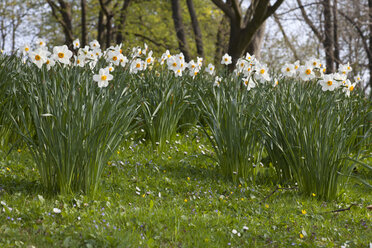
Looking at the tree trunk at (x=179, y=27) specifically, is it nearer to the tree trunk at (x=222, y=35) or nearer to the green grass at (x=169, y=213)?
the tree trunk at (x=222, y=35)

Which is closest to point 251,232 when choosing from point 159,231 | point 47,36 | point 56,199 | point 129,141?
point 159,231

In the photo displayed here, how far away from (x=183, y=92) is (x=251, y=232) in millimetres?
2389

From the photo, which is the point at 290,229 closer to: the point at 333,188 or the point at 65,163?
the point at 333,188

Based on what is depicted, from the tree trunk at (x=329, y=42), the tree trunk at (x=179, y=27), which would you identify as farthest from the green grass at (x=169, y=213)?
the tree trunk at (x=329, y=42)

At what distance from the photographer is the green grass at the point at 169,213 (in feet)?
8.48

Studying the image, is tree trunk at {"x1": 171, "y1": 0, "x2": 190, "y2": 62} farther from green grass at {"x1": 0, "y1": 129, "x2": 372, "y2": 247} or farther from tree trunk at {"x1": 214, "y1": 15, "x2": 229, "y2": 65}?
green grass at {"x1": 0, "y1": 129, "x2": 372, "y2": 247}

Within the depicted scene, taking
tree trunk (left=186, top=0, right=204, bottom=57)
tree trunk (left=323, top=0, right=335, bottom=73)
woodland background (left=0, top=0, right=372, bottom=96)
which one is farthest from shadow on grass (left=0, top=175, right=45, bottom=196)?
tree trunk (left=323, top=0, right=335, bottom=73)

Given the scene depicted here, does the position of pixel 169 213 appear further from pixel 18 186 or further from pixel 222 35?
pixel 222 35

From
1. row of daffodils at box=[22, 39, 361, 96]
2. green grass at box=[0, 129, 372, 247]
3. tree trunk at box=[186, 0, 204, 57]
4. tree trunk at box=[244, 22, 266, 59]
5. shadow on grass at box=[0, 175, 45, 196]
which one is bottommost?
green grass at box=[0, 129, 372, 247]

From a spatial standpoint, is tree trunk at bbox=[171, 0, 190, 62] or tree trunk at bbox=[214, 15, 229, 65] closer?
tree trunk at bbox=[171, 0, 190, 62]

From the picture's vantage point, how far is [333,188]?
3570mm

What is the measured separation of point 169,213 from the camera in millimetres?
2979

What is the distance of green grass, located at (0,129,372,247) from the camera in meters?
2.59

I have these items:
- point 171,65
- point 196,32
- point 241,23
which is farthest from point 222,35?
point 171,65
